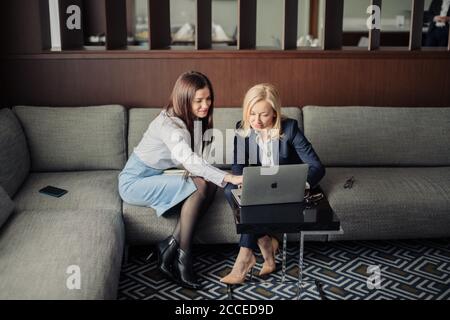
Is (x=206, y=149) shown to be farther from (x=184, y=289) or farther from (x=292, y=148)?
→ (x=184, y=289)

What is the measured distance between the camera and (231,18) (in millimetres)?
7258

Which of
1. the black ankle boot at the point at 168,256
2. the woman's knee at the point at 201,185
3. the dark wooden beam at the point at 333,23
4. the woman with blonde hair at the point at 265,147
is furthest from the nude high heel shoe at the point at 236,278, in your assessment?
the dark wooden beam at the point at 333,23

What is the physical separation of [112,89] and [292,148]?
1228 mm

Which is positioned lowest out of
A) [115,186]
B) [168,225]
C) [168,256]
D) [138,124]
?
[168,256]

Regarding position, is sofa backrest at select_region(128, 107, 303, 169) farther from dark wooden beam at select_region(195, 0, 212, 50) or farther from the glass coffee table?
the glass coffee table

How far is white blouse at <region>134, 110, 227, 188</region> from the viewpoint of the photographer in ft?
7.88

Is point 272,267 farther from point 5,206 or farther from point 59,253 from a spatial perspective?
point 5,206

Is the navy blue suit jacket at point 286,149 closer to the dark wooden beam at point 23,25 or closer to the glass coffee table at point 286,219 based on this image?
the glass coffee table at point 286,219

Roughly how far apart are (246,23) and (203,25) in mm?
248

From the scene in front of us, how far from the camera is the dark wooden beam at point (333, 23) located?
3207 millimetres

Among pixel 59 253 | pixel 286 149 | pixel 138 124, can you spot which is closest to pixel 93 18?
pixel 138 124

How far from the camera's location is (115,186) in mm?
2729
